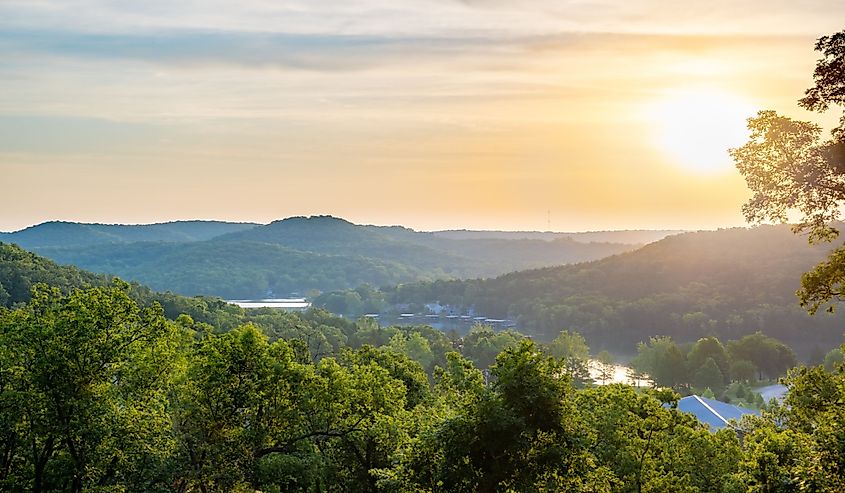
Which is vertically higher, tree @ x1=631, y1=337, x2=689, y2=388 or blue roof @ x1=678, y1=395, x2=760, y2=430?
blue roof @ x1=678, y1=395, x2=760, y2=430

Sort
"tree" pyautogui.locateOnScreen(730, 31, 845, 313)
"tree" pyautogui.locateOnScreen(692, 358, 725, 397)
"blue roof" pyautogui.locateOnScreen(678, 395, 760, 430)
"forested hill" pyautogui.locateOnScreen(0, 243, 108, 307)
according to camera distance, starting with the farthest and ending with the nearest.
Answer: "tree" pyautogui.locateOnScreen(692, 358, 725, 397) < "forested hill" pyautogui.locateOnScreen(0, 243, 108, 307) < "blue roof" pyautogui.locateOnScreen(678, 395, 760, 430) < "tree" pyautogui.locateOnScreen(730, 31, 845, 313)

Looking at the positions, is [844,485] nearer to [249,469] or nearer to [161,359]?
[249,469]

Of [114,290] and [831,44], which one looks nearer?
[831,44]

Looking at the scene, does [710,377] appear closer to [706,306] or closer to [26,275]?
[706,306]

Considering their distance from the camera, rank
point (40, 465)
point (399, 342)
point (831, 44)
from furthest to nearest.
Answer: point (399, 342) → point (40, 465) → point (831, 44)

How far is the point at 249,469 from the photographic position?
22.2 metres

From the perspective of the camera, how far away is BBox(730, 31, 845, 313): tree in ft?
45.8

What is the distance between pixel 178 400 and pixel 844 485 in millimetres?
18685

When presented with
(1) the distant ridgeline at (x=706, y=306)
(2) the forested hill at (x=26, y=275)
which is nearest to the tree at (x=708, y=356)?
(1) the distant ridgeline at (x=706, y=306)

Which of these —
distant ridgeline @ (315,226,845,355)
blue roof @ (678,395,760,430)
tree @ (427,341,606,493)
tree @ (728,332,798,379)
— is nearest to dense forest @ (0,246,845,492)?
tree @ (427,341,606,493)

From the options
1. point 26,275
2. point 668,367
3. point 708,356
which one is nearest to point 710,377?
point 708,356

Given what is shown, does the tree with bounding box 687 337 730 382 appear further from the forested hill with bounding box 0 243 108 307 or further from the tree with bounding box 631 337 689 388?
the forested hill with bounding box 0 243 108 307

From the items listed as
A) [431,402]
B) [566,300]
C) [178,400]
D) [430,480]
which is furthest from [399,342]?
[566,300]

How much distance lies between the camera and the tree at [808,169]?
13.9m
